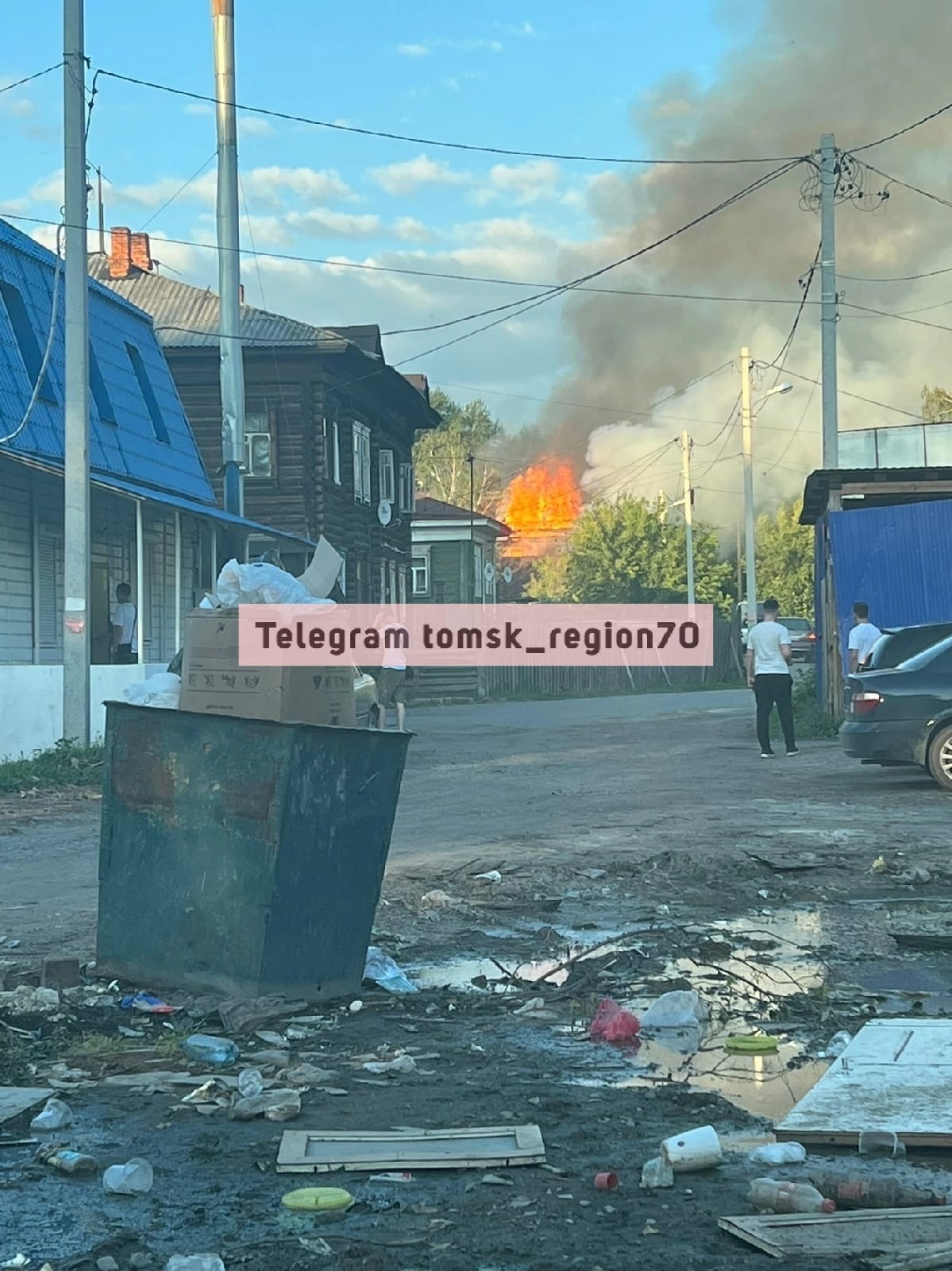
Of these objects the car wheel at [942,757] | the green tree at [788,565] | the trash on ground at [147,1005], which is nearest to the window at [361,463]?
the car wheel at [942,757]

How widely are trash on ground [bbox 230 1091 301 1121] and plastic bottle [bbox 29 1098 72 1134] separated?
50 centimetres

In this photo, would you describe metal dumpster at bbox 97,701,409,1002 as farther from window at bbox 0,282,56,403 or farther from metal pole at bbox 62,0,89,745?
window at bbox 0,282,56,403

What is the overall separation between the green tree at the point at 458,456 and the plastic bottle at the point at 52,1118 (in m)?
85.4

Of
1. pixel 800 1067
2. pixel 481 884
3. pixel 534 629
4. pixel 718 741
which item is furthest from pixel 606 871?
pixel 534 629

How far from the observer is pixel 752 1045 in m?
5.99

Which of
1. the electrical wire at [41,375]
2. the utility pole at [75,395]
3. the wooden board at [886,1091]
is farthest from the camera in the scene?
the electrical wire at [41,375]

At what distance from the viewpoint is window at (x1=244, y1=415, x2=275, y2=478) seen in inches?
1451

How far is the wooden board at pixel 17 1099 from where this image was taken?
5023 mm

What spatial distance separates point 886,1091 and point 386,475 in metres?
40.4

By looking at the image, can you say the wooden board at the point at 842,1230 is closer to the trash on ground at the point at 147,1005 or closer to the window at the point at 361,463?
the trash on ground at the point at 147,1005

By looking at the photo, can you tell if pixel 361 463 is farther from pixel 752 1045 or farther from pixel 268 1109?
pixel 268 1109

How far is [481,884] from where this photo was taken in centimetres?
984

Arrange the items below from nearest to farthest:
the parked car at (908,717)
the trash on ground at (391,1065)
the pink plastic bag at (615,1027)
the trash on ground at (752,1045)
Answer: the trash on ground at (391,1065) → the trash on ground at (752,1045) → the pink plastic bag at (615,1027) → the parked car at (908,717)

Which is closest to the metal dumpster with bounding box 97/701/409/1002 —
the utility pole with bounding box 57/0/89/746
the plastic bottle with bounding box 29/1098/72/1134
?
the plastic bottle with bounding box 29/1098/72/1134
